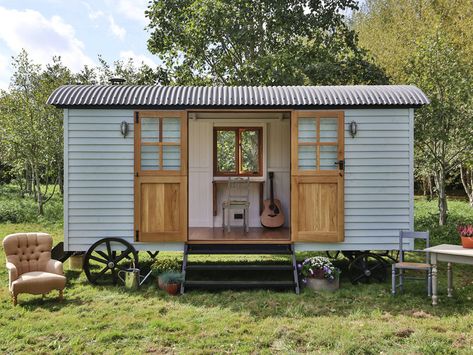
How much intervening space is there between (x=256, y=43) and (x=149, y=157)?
759 cm

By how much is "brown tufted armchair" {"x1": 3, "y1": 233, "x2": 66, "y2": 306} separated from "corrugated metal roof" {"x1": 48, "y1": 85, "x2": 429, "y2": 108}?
1.95 meters

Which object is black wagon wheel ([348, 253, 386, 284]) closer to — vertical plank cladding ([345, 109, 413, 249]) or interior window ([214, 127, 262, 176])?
vertical plank cladding ([345, 109, 413, 249])

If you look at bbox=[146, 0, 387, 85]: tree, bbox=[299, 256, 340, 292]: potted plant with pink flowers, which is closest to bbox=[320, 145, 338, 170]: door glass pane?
bbox=[299, 256, 340, 292]: potted plant with pink flowers

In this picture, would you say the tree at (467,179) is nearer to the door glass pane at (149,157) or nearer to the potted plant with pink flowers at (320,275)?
the potted plant with pink flowers at (320,275)

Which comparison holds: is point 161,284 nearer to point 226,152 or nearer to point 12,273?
point 12,273

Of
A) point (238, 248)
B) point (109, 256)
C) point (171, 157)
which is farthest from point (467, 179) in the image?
point (109, 256)

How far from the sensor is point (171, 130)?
23.0 ft

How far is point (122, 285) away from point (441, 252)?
14.3ft

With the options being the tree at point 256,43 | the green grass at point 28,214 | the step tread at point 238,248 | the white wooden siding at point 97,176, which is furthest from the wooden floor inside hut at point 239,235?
the green grass at point 28,214

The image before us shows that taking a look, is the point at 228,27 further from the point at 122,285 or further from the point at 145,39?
the point at 122,285

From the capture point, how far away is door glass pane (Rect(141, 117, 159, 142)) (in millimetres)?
6996

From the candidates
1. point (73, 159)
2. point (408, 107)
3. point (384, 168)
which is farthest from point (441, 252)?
Answer: point (73, 159)

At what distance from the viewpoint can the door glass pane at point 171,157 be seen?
700 centimetres

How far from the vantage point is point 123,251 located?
23.2ft
